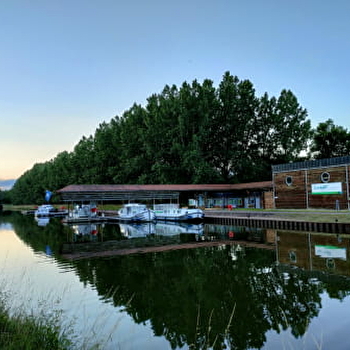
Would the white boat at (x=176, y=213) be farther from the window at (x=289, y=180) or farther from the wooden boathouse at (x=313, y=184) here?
the window at (x=289, y=180)

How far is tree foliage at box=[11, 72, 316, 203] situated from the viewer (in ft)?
179

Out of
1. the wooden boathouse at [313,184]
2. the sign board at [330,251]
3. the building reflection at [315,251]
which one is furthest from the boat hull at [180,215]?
the sign board at [330,251]

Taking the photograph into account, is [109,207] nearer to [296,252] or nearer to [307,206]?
[307,206]

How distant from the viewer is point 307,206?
33.6 m

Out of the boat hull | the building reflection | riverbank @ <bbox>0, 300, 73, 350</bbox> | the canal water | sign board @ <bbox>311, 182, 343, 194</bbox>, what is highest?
sign board @ <bbox>311, 182, 343, 194</bbox>

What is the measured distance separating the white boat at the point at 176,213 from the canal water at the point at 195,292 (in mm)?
15251

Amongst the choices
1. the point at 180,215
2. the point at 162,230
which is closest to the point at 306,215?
the point at 162,230

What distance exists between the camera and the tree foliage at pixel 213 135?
54562 millimetres

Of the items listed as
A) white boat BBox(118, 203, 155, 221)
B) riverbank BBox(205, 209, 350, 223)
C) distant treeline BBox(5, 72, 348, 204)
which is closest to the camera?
riverbank BBox(205, 209, 350, 223)

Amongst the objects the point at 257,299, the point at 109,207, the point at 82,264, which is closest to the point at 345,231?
the point at 257,299

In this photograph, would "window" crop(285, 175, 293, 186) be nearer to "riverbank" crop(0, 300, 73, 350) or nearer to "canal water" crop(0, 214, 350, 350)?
"canal water" crop(0, 214, 350, 350)

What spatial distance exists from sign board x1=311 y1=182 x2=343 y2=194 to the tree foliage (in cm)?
2021

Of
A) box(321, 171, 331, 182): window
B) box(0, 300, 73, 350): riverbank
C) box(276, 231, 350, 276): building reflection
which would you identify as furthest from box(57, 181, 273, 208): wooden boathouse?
box(0, 300, 73, 350): riverbank

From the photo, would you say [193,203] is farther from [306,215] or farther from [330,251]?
[330,251]
